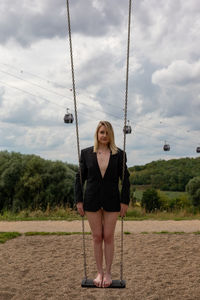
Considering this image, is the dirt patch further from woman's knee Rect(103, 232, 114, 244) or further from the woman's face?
the woman's face

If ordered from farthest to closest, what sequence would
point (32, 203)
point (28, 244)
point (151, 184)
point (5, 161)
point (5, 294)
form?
point (151, 184) < point (5, 161) < point (32, 203) < point (28, 244) < point (5, 294)

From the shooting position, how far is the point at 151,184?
5400 cm

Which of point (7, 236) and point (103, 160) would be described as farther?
point (7, 236)

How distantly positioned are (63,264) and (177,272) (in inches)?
84.0

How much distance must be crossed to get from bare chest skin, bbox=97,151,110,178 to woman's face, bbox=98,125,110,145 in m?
0.13

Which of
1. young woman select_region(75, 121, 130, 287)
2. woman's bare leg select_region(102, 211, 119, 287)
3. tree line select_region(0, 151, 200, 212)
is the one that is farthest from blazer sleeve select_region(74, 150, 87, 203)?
tree line select_region(0, 151, 200, 212)

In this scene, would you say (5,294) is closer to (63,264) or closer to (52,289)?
(52,289)

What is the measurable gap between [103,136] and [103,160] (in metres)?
0.28

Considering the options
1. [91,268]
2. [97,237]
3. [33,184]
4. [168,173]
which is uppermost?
[168,173]

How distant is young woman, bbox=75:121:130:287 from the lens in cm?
433

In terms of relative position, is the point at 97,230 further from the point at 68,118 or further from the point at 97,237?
the point at 68,118

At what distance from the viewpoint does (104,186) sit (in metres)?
4.34

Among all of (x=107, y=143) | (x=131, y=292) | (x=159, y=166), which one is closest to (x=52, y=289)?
(x=131, y=292)

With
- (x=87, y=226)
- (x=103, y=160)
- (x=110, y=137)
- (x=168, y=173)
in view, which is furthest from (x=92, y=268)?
(x=168, y=173)
